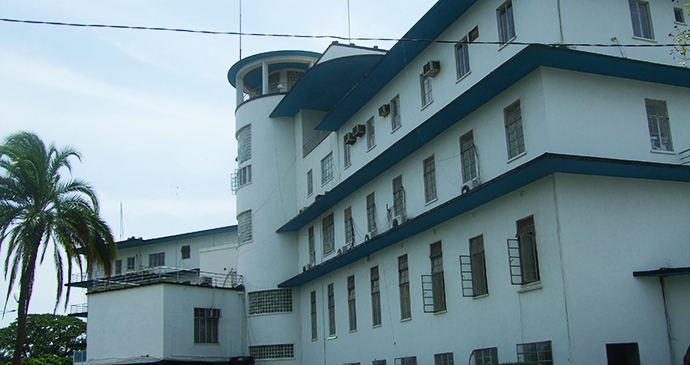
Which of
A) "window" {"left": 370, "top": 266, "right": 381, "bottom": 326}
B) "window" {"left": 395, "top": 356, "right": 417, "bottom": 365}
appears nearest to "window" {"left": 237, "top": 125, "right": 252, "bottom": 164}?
"window" {"left": 370, "top": 266, "right": 381, "bottom": 326}

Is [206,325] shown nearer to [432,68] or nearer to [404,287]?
[404,287]

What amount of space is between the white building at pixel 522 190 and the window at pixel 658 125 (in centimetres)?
4

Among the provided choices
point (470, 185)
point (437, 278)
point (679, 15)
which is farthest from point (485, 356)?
point (679, 15)

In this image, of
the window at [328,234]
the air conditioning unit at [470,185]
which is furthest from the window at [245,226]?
the air conditioning unit at [470,185]

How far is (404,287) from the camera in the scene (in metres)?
26.2

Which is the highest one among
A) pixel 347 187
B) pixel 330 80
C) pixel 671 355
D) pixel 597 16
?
pixel 330 80

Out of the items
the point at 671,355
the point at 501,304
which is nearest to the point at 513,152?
the point at 501,304

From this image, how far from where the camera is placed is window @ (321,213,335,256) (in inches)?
1319

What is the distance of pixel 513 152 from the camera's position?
65.2 ft

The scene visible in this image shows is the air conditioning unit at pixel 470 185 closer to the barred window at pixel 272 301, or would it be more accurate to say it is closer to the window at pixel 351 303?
the window at pixel 351 303

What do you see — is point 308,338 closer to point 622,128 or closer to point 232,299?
point 232,299

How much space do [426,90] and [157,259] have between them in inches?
1335

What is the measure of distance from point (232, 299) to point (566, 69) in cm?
2392

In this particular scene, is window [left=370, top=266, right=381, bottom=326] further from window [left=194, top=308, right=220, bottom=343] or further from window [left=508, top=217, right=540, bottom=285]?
window [left=194, top=308, right=220, bottom=343]
